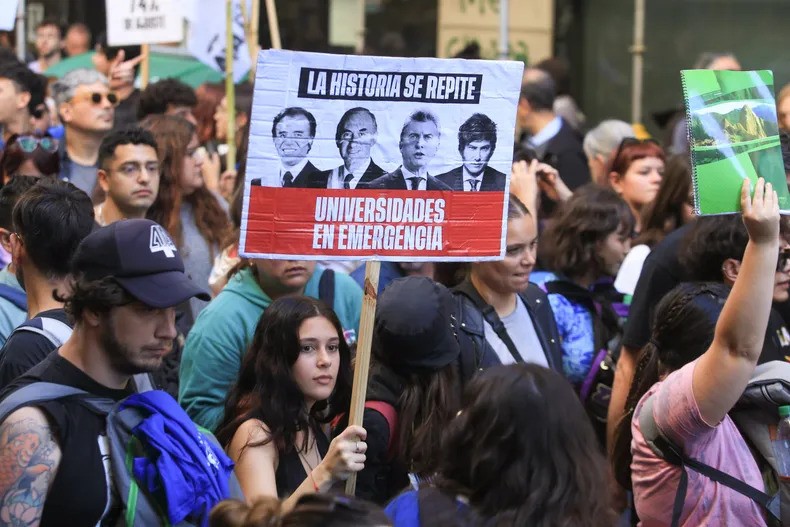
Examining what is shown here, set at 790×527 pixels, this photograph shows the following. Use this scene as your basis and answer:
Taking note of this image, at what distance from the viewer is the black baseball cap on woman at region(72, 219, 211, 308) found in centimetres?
344

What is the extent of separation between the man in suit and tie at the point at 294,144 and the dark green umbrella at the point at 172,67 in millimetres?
7760

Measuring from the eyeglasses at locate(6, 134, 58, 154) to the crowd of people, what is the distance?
0.6 inches

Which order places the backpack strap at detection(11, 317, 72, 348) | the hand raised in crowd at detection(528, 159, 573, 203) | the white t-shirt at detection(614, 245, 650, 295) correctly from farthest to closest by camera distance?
the hand raised in crowd at detection(528, 159, 573, 203) → the white t-shirt at detection(614, 245, 650, 295) → the backpack strap at detection(11, 317, 72, 348)

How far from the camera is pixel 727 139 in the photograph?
13.0ft

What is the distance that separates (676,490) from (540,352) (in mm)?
1432

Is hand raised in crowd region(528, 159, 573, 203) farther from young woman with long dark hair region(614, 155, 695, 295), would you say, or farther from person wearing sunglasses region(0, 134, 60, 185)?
person wearing sunglasses region(0, 134, 60, 185)

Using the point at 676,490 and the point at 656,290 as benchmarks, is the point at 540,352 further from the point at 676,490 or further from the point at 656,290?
the point at 676,490

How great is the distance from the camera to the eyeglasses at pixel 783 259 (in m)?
4.84

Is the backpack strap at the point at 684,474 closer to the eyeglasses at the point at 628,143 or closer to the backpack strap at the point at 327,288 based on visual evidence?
the backpack strap at the point at 327,288

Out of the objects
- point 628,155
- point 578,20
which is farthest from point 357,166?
point 578,20

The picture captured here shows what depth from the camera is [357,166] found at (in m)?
4.04

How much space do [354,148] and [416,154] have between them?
0.66 feet

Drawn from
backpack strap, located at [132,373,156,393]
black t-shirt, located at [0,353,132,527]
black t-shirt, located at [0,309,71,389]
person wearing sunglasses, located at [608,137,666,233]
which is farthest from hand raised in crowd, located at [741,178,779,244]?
person wearing sunglasses, located at [608,137,666,233]

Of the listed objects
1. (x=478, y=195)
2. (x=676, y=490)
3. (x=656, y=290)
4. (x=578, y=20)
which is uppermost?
(x=578, y=20)
